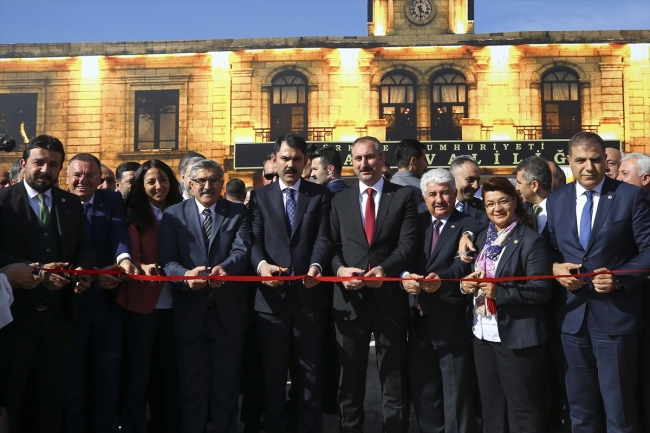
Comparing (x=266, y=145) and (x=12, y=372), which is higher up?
(x=266, y=145)

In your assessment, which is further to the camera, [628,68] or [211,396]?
[628,68]

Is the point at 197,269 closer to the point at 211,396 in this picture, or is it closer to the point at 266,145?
the point at 211,396

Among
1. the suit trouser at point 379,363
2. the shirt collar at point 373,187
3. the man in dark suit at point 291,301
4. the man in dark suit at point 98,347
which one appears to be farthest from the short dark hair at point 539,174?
the man in dark suit at point 98,347

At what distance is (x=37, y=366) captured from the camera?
3881 millimetres

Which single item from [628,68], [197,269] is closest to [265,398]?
[197,269]

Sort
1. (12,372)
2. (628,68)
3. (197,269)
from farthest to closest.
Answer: (628,68)
(197,269)
(12,372)

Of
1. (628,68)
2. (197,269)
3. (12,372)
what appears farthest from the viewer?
(628,68)

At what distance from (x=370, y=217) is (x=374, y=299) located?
0.63m

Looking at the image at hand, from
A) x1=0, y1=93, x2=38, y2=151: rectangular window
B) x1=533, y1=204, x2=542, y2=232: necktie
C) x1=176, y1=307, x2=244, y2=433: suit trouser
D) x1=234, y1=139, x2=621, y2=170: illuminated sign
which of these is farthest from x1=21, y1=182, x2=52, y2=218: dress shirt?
x1=0, y1=93, x2=38, y2=151: rectangular window

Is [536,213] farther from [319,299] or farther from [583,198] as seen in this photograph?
[319,299]

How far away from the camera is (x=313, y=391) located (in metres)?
4.24

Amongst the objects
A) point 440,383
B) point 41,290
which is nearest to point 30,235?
point 41,290

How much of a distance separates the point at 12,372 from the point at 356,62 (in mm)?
14629

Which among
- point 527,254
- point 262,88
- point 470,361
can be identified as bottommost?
point 470,361
